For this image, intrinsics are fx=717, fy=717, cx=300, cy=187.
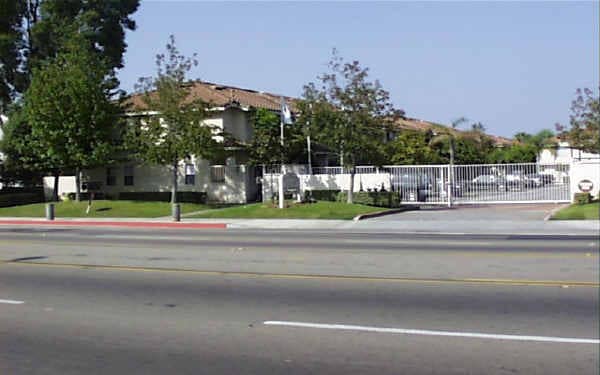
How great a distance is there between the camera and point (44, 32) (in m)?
42.1

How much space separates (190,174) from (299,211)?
40.8 ft

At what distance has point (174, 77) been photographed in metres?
33.4

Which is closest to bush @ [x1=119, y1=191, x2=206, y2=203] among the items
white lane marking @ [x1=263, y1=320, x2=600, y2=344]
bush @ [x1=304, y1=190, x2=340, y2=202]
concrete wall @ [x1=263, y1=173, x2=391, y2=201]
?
concrete wall @ [x1=263, y1=173, x2=391, y2=201]

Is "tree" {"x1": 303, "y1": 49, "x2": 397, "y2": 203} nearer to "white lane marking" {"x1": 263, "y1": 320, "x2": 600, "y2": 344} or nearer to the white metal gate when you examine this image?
the white metal gate

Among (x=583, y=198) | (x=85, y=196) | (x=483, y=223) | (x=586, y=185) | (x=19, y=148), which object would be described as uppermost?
(x=19, y=148)

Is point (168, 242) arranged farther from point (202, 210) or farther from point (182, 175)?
point (182, 175)

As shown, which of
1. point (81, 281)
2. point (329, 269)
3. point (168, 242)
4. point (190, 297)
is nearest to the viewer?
point (190, 297)

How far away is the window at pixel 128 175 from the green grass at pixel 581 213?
24.4 meters

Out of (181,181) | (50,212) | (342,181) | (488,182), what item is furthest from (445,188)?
(50,212)

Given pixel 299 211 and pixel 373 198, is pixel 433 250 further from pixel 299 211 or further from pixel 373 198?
pixel 373 198

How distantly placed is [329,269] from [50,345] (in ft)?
20.6

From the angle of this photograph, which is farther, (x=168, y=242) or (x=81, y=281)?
(x=168, y=242)

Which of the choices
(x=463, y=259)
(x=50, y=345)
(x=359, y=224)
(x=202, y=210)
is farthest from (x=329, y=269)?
(x=202, y=210)

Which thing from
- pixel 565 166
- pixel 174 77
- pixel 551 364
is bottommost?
pixel 551 364
